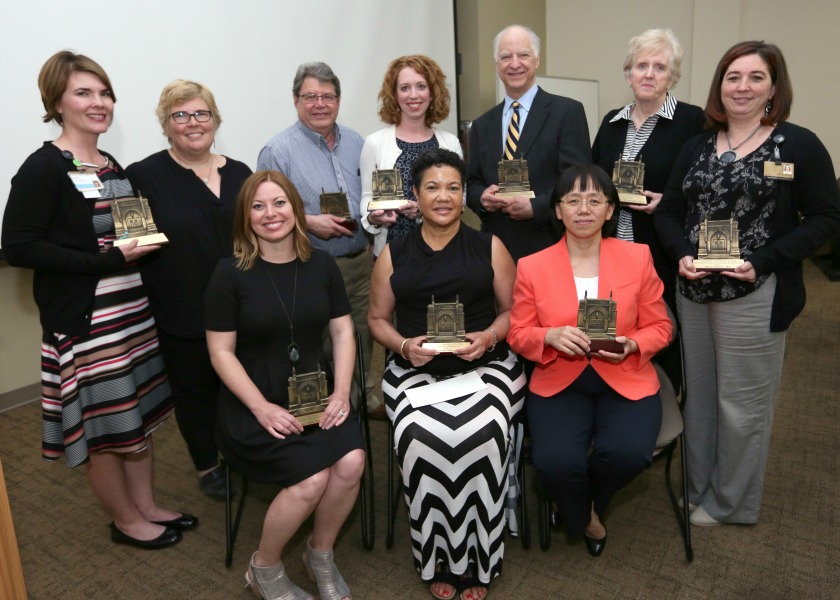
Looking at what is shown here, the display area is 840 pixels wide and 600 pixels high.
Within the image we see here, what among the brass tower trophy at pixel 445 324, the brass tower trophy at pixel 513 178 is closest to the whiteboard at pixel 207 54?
the brass tower trophy at pixel 513 178

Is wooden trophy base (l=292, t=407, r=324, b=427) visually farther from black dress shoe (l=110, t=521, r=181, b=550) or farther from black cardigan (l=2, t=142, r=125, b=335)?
black dress shoe (l=110, t=521, r=181, b=550)

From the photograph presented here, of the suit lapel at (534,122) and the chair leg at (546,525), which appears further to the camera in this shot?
the suit lapel at (534,122)

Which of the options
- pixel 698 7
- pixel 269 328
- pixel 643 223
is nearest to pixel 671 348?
pixel 643 223

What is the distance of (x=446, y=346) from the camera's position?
2.46m

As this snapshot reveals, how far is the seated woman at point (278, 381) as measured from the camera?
232cm

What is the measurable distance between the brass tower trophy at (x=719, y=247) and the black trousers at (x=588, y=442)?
1.90ft

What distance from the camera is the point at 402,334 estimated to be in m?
2.79

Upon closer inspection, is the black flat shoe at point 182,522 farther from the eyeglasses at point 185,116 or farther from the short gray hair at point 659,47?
the short gray hair at point 659,47

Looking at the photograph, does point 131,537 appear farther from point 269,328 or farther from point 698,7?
point 698,7

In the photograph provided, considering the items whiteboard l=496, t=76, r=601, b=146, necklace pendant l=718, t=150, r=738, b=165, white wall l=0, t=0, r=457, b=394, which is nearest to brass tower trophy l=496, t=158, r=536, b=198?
necklace pendant l=718, t=150, r=738, b=165

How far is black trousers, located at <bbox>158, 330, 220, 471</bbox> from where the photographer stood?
9.16 ft

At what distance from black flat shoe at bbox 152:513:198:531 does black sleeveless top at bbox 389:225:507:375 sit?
129cm

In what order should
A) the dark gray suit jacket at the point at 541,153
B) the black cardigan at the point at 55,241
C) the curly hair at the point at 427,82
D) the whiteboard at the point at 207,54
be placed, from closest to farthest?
the black cardigan at the point at 55,241 < the dark gray suit jacket at the point at 541,153 < the curly hair at the point at 427,82 < the whiteboard at the point at 207,54

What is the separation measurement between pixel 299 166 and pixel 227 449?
1481 millimetres
